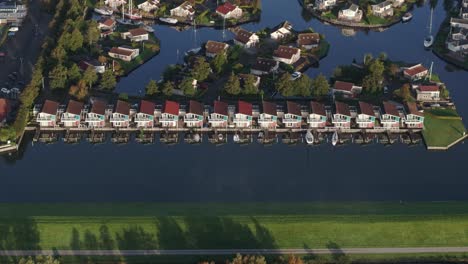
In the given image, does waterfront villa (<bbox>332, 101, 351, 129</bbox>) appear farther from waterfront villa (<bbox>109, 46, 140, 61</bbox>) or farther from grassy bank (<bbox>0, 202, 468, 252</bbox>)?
waterfront villa (<bbox>109, 46, 140, 61</bbox>)

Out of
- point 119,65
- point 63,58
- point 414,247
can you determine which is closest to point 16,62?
point 63,58

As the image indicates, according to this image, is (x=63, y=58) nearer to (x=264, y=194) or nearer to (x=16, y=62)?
(x=16, y=62)

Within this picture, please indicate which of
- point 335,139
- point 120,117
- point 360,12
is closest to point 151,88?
point 120,117

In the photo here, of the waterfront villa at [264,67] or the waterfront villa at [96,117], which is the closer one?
the waterfront villa at [96,117]

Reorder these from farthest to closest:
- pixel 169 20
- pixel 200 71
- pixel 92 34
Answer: pixel 169 20 < pixel 92 34 < pixel 200 71

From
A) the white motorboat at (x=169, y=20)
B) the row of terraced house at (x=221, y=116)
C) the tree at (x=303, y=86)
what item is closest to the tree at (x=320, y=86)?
the tree at (x=303, y=86)

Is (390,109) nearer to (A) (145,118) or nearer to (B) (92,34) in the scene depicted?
(A) (145,118)

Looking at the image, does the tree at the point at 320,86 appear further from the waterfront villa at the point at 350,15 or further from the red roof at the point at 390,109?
the waterfront villa at the point at 350,15
